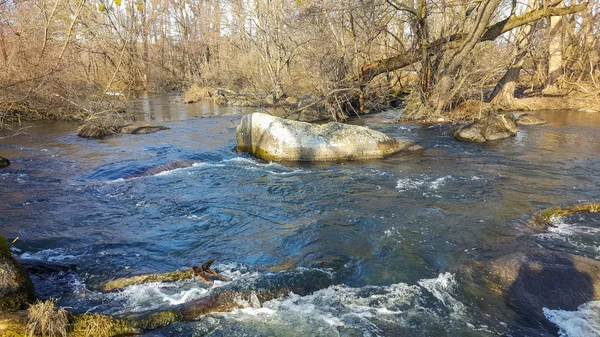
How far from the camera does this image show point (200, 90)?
28.2 meters

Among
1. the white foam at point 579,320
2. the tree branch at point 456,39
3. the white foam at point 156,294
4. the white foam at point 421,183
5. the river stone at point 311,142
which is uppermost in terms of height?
the tree branch at point 456,39

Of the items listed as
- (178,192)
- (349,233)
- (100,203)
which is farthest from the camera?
(178,192)

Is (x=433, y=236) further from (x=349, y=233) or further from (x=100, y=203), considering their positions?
(x=100, y=203)

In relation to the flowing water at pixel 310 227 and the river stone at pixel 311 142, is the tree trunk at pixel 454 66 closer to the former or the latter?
the flowing water at pixel 310 227

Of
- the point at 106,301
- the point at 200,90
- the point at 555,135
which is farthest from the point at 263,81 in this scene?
the point at 106,301

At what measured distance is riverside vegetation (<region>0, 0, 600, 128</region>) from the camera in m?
13.7

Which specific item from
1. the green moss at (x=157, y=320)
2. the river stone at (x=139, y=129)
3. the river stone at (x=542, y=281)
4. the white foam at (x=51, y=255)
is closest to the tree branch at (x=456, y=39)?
the river stone at (x=139, y=129)

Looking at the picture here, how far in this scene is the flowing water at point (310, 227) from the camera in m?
3.90

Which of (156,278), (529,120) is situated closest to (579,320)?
(156,278)

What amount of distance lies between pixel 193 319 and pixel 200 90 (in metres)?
26.0

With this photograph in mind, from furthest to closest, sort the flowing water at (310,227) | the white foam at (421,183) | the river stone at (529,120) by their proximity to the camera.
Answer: the river stone at (529,120) → the white foam at (421,183) → the flowing water at (310,227)

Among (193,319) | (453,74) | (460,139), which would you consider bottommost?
(193,319)

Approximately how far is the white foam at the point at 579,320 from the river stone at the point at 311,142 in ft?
21.8

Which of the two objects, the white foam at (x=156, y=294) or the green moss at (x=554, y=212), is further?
the green moss at (x=554, y=212)
